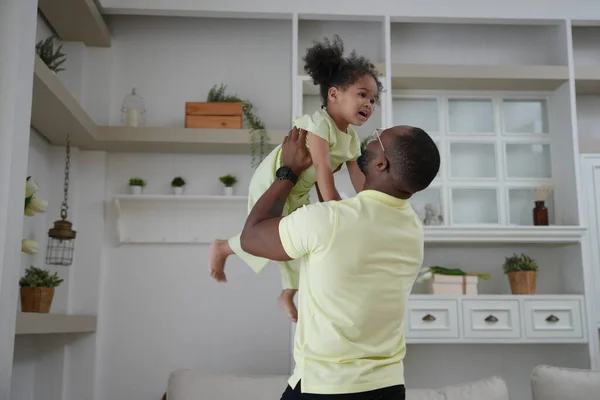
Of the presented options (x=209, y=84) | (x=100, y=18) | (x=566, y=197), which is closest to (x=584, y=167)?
(x=566, y=197)

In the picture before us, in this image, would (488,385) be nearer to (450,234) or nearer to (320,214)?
(450,234)

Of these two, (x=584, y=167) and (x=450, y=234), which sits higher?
(x=584, y=167)

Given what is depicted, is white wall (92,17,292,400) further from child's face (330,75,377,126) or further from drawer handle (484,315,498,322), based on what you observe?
child's face (330,75,377,126)

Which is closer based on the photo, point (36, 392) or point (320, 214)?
point (320, 214)

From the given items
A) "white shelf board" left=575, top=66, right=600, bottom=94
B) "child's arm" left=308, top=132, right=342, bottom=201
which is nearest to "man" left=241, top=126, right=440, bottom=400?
"child's arm" left=308, top=132, right=342, bottom=201

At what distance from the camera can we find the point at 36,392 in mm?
3924

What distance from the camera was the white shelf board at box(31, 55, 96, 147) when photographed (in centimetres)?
299

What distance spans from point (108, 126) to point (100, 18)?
0.62 meters

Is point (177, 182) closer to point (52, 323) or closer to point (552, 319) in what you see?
point (52, 323)

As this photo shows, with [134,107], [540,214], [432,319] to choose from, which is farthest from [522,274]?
[134,107]

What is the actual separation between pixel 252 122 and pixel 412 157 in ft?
8.88

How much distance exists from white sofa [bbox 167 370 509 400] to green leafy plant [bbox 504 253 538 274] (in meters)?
1.15

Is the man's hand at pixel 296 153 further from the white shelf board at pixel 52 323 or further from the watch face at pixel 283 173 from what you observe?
the white shelf board at pixel 52 323

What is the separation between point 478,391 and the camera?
2.96 metres
